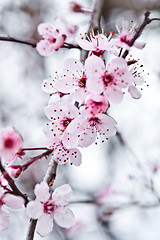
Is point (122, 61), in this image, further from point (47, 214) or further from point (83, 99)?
point (47, 214)

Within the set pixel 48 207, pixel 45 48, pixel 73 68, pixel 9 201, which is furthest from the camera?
pixel 45 48

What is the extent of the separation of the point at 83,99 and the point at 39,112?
441 cm

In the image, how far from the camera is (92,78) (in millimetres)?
1271

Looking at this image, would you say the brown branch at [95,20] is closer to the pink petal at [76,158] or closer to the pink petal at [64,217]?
the pink petal at [76,158]

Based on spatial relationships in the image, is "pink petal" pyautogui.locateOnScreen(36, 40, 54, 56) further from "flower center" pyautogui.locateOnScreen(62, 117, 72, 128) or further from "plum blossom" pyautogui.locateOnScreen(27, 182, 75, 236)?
"plum blossom" pyautogui.locateOnScreen(27, 182, 75, 236)

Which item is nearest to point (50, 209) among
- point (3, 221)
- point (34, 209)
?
point (34, 209)

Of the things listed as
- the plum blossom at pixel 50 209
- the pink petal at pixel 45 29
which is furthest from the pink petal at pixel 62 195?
the pink petal at pixel 45 29

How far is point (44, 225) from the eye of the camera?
140 cm

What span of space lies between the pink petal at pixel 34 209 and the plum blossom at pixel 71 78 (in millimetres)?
556

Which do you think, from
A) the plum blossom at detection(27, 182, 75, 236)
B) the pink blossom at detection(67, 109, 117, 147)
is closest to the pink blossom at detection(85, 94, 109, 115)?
the pink blossom at detection(67, 109, 117, 147)

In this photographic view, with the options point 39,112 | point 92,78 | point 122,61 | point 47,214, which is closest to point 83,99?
point 92,78

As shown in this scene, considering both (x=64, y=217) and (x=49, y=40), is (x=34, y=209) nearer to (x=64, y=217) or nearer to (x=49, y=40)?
(x=64, y=217)

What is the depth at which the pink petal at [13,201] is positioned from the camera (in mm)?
1326

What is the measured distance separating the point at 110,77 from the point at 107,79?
17 mm
